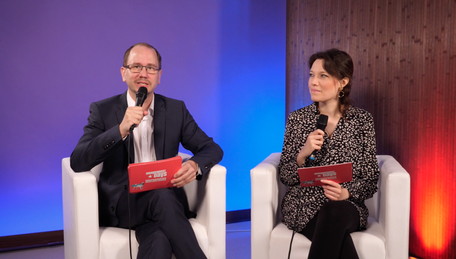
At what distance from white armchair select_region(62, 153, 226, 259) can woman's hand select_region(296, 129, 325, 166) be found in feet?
1.42

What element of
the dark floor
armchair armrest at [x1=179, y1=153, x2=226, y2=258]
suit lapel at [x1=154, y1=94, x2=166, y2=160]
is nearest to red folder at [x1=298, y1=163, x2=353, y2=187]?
armchair armrest at [x1=179, y1=153, x2=226, y2=258]

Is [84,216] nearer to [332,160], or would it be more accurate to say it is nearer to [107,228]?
[107,228]

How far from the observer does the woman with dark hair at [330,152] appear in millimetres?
2018

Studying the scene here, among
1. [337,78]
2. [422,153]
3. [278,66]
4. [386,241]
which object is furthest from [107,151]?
[278,66]

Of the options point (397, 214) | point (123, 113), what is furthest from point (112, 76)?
point (397, 214)

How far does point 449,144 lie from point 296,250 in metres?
1.19

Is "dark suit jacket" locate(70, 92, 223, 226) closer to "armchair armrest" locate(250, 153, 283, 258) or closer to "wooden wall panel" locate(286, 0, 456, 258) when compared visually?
"armchair armrest" locate(250, 153, 283, 258)

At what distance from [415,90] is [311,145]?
1.06 meters

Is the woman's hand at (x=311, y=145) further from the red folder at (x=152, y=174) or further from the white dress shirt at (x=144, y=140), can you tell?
the white dress shirt at (x=144, y=140)

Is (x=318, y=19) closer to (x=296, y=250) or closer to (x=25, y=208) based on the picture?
(x=296, y=250)

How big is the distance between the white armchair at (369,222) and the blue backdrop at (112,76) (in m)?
1.56

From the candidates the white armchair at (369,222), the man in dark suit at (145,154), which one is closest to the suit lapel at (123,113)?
the man in dark suit at (145,154)

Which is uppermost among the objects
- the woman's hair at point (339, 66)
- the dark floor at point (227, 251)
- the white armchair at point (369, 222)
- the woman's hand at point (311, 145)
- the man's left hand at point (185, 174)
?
the woman's hair at point (339, 66)

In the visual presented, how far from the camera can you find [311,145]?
1985mm
